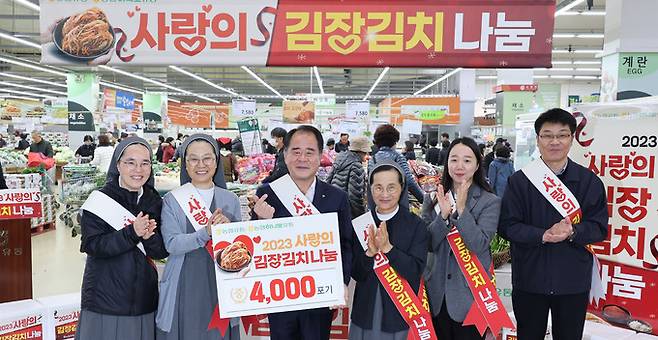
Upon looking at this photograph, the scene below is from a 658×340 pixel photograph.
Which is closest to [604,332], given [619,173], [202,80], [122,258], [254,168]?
[619,173]

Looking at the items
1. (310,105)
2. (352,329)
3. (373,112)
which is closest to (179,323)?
(352,329)

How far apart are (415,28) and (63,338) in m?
3.21

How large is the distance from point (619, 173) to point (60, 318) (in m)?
3.59

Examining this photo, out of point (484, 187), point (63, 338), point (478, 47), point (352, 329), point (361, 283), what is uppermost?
point (478, 47)

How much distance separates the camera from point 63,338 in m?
3.37

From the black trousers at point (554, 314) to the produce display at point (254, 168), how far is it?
13.8ft

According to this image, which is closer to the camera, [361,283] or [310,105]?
[361,283]

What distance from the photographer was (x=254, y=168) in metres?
6.70

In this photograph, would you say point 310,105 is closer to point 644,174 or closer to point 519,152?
point 519,152

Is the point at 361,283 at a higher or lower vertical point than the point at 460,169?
lower

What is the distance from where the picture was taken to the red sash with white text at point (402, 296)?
2324 millimetres

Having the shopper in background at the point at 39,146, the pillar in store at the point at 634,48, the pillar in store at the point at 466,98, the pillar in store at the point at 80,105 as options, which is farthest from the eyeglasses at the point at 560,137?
the pillar in store at the point at 466,98

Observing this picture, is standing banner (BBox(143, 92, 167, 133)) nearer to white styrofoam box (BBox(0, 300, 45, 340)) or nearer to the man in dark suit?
white styrofoam box (BBox(0, 300, 45, 340))

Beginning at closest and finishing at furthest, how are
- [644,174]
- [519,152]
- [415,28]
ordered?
[644,174], [415,28], [519,152]
